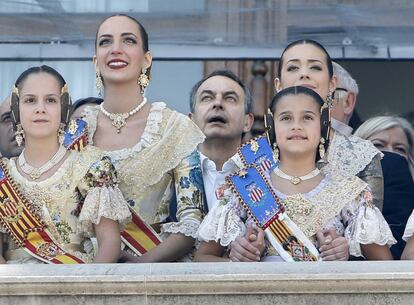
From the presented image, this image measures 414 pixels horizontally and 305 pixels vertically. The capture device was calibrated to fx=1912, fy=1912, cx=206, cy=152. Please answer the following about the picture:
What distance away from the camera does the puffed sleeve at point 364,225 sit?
28.0ft

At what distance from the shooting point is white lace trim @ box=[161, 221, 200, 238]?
896 centimetres

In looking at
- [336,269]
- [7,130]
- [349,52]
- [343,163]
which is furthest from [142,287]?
[349,52]

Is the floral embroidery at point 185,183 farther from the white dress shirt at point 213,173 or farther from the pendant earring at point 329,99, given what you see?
the pendant earring at point 329,99

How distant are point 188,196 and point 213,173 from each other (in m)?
0.41

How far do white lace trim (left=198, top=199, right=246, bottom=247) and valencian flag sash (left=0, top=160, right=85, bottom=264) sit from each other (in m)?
0.65

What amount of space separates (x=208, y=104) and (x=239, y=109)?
0.16 metres

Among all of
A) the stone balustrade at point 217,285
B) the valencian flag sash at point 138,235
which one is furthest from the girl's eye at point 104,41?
the stone balustrade at point 217,285

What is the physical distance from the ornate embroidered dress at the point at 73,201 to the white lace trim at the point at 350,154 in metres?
1.07

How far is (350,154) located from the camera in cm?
923

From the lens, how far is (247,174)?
881 cm

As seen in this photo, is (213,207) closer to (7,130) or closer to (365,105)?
(7,130)

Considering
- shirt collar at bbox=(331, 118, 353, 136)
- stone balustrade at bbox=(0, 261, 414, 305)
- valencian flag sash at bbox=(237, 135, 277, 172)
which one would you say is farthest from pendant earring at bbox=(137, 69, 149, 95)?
stone balustrade at bbox=(0, 261, 414, 305)

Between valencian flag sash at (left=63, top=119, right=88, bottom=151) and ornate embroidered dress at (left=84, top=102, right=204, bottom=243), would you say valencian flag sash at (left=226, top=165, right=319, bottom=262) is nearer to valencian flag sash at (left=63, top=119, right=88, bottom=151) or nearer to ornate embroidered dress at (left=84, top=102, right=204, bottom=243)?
ornate embroidered dress at (left=84, top=102, right=204, bottom=243)

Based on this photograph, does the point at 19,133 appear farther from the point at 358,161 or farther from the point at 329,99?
the point at 358,161
